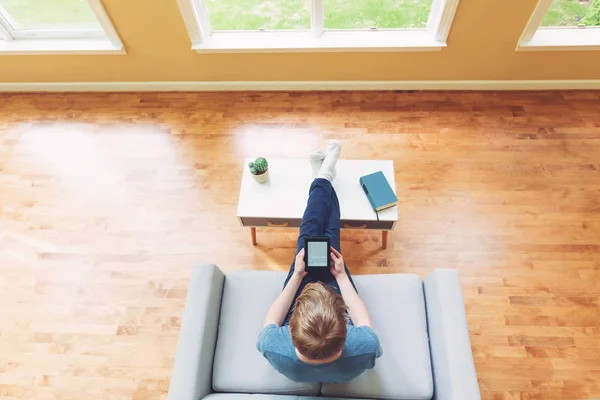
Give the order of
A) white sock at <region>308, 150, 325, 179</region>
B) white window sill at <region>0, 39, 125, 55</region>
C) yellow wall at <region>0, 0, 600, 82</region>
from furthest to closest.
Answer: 1. white window sill at <region>0, 39, 125, 55</region>
2. yellow wall at <region>0, 0, 600, 82</region>
3. white sock at <region>308, 150, 325, 179</region>

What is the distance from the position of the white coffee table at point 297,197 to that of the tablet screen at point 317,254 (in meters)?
0.32

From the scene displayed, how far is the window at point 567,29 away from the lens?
274cm

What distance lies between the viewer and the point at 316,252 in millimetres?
1806

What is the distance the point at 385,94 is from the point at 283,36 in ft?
2.83

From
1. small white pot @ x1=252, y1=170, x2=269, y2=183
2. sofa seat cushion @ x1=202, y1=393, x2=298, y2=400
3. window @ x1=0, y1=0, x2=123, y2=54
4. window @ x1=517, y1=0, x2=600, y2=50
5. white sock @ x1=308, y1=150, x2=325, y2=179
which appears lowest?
sofa seat cushion @ x1=202, y1=393, x2=298, y2=400

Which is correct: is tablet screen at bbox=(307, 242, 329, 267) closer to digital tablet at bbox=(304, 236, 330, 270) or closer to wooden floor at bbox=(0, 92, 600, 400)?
digital tablet at bbox=(304, 236, 330, 270)

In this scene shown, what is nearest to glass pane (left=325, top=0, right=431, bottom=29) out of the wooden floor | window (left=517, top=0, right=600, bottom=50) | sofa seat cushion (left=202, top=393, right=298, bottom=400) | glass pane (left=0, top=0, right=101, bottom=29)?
the wooden floor

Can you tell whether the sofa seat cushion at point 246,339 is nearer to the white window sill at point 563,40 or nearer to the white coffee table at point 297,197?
the white coffee table at point 297,197

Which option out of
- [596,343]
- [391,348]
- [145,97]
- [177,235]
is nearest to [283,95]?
[145,97]

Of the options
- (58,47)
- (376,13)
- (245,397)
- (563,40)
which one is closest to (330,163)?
(245,397)

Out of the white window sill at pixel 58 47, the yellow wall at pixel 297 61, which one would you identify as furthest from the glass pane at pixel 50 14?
the yellow wall at pixel 297 61

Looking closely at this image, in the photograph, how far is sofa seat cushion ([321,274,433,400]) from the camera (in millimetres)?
1691

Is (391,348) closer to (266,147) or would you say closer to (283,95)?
(266,147)

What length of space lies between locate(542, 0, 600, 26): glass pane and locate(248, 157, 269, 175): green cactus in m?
2.14
